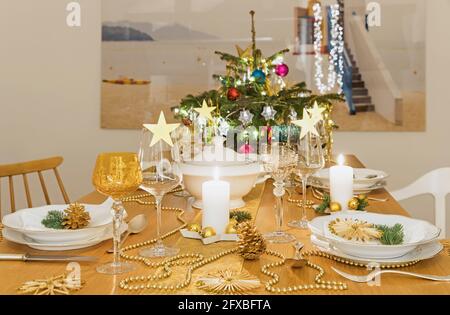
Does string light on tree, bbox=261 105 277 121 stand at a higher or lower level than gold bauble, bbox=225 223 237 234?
higher

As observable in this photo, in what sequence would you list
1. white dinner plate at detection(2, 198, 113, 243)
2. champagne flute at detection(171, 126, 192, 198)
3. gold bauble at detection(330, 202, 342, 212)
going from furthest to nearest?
1. champagne flute at detection(171, 126, 192, 198)
2. gold bauble at detection(330, 202, 342, 212)
3. white dinner plate at detection(2, 198, 113, 243)

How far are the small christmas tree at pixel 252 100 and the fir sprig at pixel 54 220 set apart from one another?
0.84 meters

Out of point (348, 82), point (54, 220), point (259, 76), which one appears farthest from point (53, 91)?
point (54, 220)

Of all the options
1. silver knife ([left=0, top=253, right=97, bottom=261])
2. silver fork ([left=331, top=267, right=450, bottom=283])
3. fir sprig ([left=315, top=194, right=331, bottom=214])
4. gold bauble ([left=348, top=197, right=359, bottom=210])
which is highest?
gold bauble ([left=348, top=197, right=359, bottom=210])

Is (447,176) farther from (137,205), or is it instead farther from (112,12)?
(112,12)

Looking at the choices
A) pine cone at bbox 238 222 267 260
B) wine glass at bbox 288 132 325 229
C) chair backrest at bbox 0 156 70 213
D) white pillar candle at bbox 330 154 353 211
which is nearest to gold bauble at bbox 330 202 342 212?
white pillar candle at bbox 330 154 353 211

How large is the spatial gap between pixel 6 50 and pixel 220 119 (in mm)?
2409

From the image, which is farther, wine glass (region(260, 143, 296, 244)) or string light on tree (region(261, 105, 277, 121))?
string light on tree (region(261, 105, 277, 121))

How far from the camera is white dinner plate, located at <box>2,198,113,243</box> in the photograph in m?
1.18

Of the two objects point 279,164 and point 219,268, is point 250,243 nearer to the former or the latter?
point 219,268

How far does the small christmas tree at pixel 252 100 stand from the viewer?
206 cm

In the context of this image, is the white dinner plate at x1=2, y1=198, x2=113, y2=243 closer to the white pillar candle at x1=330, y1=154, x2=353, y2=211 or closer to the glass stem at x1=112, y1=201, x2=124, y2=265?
the glass stem at x1=112, y1=201, x2=124, y2=265

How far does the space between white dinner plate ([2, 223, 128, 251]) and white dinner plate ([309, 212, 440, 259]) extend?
44cm

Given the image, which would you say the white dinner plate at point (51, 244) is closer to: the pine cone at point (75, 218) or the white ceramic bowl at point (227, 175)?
the pine cone at point (75, 218)
